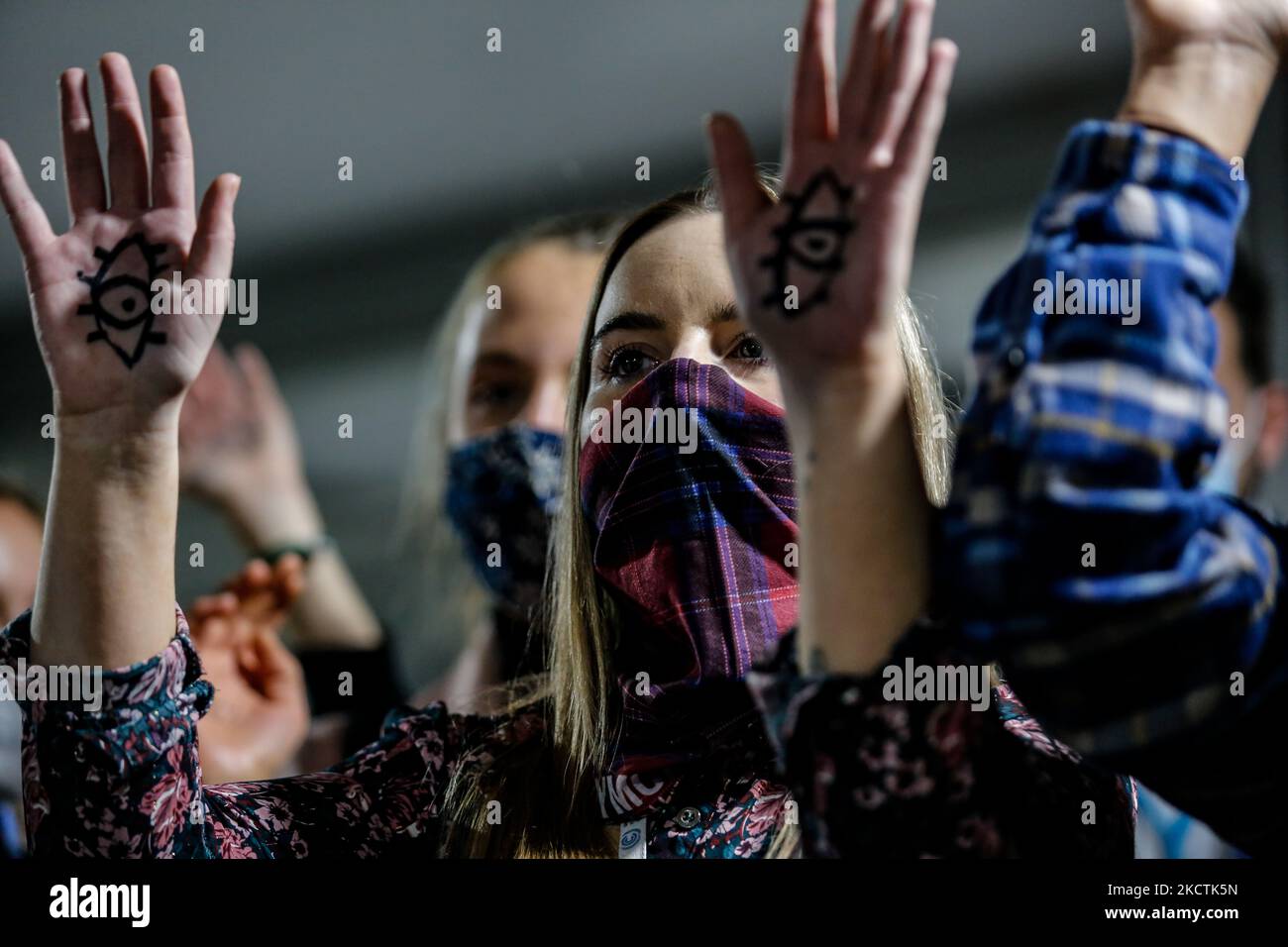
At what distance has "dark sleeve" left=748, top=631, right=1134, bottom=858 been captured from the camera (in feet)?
3.01

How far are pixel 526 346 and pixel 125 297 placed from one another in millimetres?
1199

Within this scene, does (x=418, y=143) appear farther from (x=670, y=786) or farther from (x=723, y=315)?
(x=670, y=786)

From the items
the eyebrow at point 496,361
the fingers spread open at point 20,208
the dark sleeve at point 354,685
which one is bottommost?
the dark sleeve at point 354,685

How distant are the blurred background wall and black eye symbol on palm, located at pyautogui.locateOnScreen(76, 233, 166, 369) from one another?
0.82 meters

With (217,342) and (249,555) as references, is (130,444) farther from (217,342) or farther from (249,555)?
(217,342)

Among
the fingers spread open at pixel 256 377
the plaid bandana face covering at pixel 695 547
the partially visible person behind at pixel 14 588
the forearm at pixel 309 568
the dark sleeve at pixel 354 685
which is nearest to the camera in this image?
the plaid bandana face covering at pixel 695 547

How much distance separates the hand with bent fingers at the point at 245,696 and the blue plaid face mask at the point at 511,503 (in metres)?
0.36

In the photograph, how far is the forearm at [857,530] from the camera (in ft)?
3.07

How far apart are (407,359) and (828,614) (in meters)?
3.07

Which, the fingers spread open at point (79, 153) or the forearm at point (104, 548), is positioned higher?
the fingers spread open at point (79, 153)

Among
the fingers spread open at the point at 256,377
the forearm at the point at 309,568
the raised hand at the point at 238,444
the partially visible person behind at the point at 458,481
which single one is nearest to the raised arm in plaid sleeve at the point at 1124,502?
the partially visible person behind at the point at 458,481

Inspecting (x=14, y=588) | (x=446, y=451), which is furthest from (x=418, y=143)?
(x=14, y=588)

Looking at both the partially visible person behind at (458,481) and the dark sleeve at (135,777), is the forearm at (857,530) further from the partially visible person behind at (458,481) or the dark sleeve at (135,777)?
the partially visible person behind at (458,481)

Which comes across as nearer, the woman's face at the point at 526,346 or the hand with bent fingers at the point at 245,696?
the hand with bent fingers at the point at 245,696
